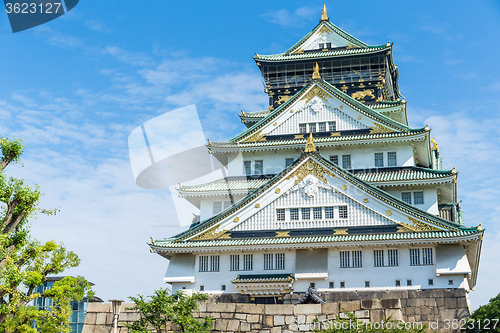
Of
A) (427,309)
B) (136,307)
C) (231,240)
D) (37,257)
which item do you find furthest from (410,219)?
(37,257)

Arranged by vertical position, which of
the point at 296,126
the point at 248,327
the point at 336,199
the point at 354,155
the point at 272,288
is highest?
the point at 296,126

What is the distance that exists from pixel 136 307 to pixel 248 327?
441 cm

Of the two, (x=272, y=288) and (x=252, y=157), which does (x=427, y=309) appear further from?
(x=252, y=157)

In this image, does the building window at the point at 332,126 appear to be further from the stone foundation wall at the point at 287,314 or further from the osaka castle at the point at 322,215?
the stone foundation wall at the point at 287,314

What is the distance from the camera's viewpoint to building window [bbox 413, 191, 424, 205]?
1398 inches

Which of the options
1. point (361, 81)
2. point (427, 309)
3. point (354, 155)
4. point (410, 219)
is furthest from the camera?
point (361, 81)

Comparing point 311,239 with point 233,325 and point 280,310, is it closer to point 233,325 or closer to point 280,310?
point 280,310

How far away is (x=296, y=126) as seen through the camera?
131 feet

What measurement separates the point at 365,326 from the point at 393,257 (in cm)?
1360

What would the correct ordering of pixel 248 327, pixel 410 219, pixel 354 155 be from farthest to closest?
1. pixel 354 155
2. pixel 410 219
3. pixel 248 327

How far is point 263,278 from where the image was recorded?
31.1m

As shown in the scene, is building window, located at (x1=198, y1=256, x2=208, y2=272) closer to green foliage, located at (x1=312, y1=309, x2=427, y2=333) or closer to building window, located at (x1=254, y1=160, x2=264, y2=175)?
building window, located at (x1=254, y1=160, x2=264, y2=175)

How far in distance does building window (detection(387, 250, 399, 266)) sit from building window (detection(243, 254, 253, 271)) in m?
7.94

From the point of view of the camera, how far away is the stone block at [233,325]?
21172mm
